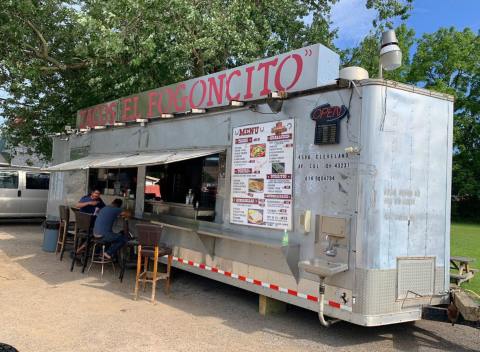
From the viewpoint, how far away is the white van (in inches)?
571

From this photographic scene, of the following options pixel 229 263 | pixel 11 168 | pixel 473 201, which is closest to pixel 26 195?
pixel 11 168

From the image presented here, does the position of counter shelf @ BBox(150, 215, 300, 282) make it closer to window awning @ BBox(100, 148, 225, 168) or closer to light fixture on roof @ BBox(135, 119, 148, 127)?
window awning @ BBox(100, 148, 225, 168)

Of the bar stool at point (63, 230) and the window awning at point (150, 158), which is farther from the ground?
the window awning at point (150, 158)

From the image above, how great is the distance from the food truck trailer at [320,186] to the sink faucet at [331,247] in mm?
12

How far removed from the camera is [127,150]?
9164mm

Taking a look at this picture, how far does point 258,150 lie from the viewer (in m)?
6.18

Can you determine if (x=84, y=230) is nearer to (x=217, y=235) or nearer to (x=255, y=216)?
(x=217, y=235)

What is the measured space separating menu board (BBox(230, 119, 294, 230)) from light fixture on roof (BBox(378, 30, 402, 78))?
131 centimetres

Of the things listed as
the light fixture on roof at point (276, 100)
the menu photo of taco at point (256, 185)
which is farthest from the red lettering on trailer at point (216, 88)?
the menu photo of taco at point (256, 185)

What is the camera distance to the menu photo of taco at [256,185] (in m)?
6.11

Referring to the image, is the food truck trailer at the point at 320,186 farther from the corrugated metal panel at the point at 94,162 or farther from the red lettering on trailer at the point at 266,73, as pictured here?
the corrugated metal panel at the point at 94,162

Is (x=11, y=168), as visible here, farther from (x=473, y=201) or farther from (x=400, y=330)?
(x=473, y=201)

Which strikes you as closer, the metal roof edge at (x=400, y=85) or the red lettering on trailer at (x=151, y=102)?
the metal roof edge at (x=400, y=85)

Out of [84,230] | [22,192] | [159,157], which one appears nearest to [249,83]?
[159,157]
